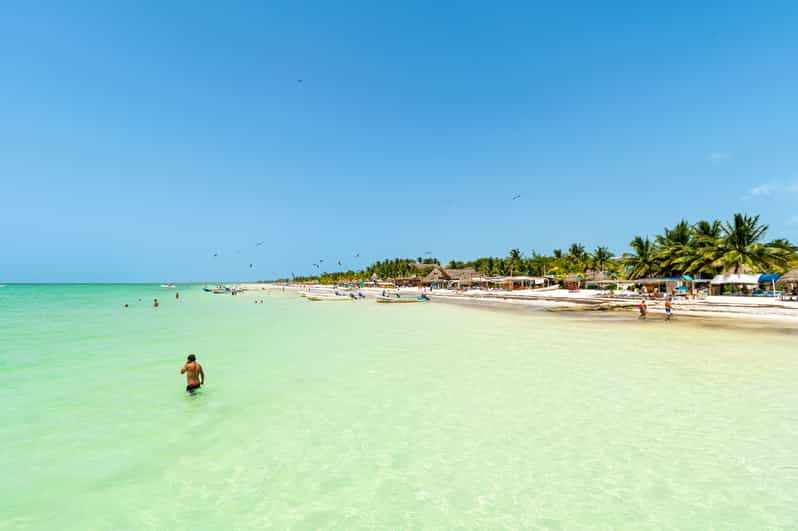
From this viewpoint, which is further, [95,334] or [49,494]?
[95,334]

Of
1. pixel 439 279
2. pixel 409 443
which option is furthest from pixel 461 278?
pixel 409 443

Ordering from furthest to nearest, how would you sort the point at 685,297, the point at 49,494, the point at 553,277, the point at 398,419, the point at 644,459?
1. the point at 553,277
2. the point at 685,297
3. the point at 398,419
4. the point at 644,459
5. the point at 49,494

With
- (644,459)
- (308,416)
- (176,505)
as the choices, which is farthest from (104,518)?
(644,459)

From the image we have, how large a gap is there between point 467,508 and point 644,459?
134 inches

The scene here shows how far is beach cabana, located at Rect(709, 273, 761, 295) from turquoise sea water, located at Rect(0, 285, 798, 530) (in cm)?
3650

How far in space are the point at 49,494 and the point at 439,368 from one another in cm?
1009

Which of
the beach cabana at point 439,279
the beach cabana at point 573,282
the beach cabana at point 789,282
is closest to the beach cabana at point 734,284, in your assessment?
the beach cabana at point 789,282

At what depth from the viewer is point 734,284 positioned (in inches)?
1812

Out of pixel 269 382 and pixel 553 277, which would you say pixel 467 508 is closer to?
pixel 269 382

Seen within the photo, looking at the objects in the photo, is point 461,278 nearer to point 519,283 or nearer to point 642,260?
point 519,283

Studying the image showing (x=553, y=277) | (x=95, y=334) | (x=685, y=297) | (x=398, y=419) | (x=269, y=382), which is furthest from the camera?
(x=553, y=277)

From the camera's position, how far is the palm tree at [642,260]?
53.2 metres

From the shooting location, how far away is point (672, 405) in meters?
8.98

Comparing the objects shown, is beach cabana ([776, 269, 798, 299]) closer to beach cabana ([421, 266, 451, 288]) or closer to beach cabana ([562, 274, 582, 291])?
beach cabana ([562, 274, 582, 291])
